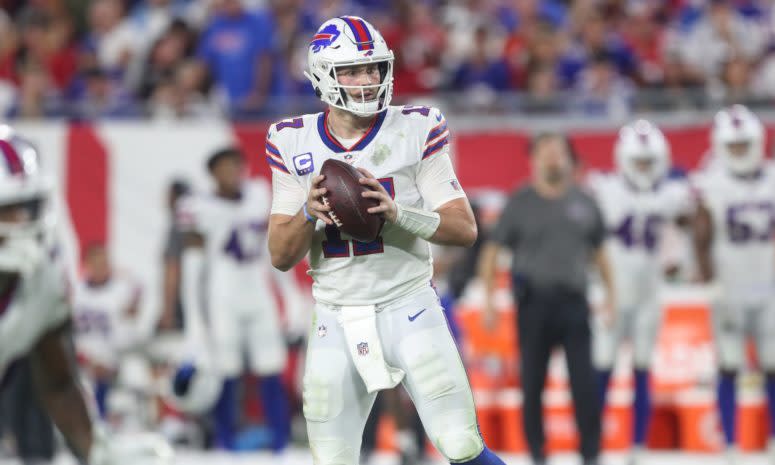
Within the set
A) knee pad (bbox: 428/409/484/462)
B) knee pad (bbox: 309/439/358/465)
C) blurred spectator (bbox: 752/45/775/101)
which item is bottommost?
knee pad (bbox: 309/439/358/465)

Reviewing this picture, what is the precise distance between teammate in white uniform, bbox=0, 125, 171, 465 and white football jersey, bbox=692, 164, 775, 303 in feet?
14.8

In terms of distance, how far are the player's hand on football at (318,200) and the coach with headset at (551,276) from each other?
3273 millimetres

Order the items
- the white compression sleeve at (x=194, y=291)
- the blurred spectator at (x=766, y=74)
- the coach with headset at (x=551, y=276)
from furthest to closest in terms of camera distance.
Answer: the blurred spectator at (x=766, y=74), the white compression sleeve at (x=194, y=291), the coach with headset at (x=551, y=276)

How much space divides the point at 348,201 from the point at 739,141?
425cm

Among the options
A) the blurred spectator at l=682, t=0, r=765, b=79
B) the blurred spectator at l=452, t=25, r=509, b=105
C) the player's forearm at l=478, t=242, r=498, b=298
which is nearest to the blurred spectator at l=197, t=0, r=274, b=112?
the blurred spectator at l=452, t=25, r=509, b=105

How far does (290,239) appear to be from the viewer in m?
4.87

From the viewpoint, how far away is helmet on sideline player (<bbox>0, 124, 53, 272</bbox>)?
186 inches

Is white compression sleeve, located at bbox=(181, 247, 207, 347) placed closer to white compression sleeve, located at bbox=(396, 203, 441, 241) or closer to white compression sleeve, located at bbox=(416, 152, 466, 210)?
white compression sleeve, located at bbox=(416, 152, 466, 210)

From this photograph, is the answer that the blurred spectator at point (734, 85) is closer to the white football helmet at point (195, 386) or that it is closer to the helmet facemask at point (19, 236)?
the white football helmet at point (195, 386)

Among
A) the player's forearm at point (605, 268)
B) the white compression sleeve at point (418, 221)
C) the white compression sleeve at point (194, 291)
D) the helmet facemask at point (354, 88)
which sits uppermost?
the helmet facemask at point (354, 88)

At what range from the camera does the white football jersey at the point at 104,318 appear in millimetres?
10148

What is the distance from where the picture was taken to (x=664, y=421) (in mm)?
9531

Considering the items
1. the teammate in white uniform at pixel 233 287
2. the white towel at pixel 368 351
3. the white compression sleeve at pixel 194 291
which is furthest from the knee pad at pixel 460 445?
the white compression sleeve at pixel 194 291

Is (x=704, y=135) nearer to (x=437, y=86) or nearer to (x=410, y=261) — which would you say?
(x=437, y=86)
